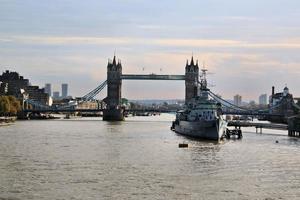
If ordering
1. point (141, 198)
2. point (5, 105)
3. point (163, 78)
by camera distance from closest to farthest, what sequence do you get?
point (141, 198), point (5, 105), point (163, 78)

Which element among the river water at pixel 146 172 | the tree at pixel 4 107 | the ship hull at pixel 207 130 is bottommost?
the river water at pixel 146 172

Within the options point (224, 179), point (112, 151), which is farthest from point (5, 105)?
point (224, 179)

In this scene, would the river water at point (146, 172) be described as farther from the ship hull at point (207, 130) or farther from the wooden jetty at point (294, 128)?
the wooden jetty at point (294, 128)

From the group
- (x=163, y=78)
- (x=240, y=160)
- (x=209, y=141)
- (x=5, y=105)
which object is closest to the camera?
(x=240, y=160)

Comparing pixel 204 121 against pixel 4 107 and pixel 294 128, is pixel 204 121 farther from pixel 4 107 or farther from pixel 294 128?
pixel 4 107

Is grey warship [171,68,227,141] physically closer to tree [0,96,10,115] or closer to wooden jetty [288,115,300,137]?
wooden jetty [288,115,300,137]

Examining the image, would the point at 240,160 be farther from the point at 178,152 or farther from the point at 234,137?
the point at 234,137

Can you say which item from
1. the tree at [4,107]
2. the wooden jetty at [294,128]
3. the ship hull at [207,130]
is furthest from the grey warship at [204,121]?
the tree at [4,107]

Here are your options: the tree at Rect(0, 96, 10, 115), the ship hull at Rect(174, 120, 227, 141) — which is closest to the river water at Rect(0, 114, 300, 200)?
the ship hull at Rect(174, 120, 227, 141)

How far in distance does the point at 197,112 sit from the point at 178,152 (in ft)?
95.2

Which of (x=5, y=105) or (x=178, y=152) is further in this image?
(x=5, y=105)

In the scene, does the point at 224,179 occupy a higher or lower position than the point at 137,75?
lower

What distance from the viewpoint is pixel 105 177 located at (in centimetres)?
4175

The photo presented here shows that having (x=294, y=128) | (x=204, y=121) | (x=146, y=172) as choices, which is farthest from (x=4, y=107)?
(x=146, y=172)
